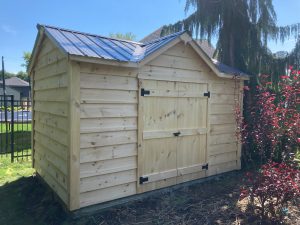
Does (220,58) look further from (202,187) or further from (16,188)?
(16,188)

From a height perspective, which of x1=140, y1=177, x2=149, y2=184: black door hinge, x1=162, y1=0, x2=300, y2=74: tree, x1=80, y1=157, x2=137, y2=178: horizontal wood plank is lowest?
x1=140, y1=177, x2=149, y2=184: black door hinge

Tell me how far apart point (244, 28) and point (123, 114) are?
4574mm

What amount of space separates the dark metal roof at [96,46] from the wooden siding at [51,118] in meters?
0.24

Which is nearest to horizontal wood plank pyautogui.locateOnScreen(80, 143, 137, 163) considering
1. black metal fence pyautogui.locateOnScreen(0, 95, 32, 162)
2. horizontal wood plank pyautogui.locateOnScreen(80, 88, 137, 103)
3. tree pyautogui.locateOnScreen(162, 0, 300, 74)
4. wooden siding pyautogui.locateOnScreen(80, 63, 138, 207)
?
wooden siding pyautogui.locateOnScreen(80, 63, 138, 207)

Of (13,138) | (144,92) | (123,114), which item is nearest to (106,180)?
(123,114)

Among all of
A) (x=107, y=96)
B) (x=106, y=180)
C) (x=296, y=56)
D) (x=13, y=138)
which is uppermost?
(x=296, y=56)

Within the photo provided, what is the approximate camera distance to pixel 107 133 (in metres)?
3.64

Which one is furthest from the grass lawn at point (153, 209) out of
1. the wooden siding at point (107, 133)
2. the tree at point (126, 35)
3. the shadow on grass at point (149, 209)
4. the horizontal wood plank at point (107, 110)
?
the tree at point (126, 35)

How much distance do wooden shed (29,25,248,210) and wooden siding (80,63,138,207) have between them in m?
0.01

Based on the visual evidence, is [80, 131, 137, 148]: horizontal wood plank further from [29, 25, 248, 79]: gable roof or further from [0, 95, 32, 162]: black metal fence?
[0, 95, 32, 162]: black metal fence

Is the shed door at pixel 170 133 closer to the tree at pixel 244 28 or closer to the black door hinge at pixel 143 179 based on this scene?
the black door hinge at pixel 143 179

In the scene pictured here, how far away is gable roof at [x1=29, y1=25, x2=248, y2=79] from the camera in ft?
10.9

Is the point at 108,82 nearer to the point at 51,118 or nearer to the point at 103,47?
the point at 103,47

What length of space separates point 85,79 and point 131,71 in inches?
30.2
